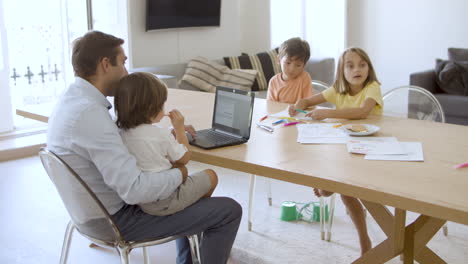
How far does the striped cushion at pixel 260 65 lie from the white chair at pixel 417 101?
245 cm

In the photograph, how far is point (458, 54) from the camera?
19.6 feet

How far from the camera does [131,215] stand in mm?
2201

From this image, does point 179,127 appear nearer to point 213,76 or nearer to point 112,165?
point 112,165

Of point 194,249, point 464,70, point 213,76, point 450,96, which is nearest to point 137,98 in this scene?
point 194,249

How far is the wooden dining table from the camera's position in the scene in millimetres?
1817

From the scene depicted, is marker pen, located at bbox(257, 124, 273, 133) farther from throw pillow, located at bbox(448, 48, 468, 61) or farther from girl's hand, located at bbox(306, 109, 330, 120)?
throw pillow, located at bbox(448, 48, 468, 61)

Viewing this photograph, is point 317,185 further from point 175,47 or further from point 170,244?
point 175,47

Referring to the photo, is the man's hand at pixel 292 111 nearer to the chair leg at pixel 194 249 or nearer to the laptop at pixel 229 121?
the laptop at pixel 229 121

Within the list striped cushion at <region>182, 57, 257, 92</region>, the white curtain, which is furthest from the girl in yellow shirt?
the white curtain

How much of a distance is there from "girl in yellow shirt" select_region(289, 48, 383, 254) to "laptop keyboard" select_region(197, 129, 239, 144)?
498 millimetres

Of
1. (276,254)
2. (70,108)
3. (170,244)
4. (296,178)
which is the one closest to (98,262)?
(170,244)

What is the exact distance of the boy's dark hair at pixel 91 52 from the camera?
2.18 metres

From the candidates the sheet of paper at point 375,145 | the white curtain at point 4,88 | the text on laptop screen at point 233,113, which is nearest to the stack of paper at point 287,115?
the text on laptop screen at point 233,113

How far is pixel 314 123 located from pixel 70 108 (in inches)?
44.0
